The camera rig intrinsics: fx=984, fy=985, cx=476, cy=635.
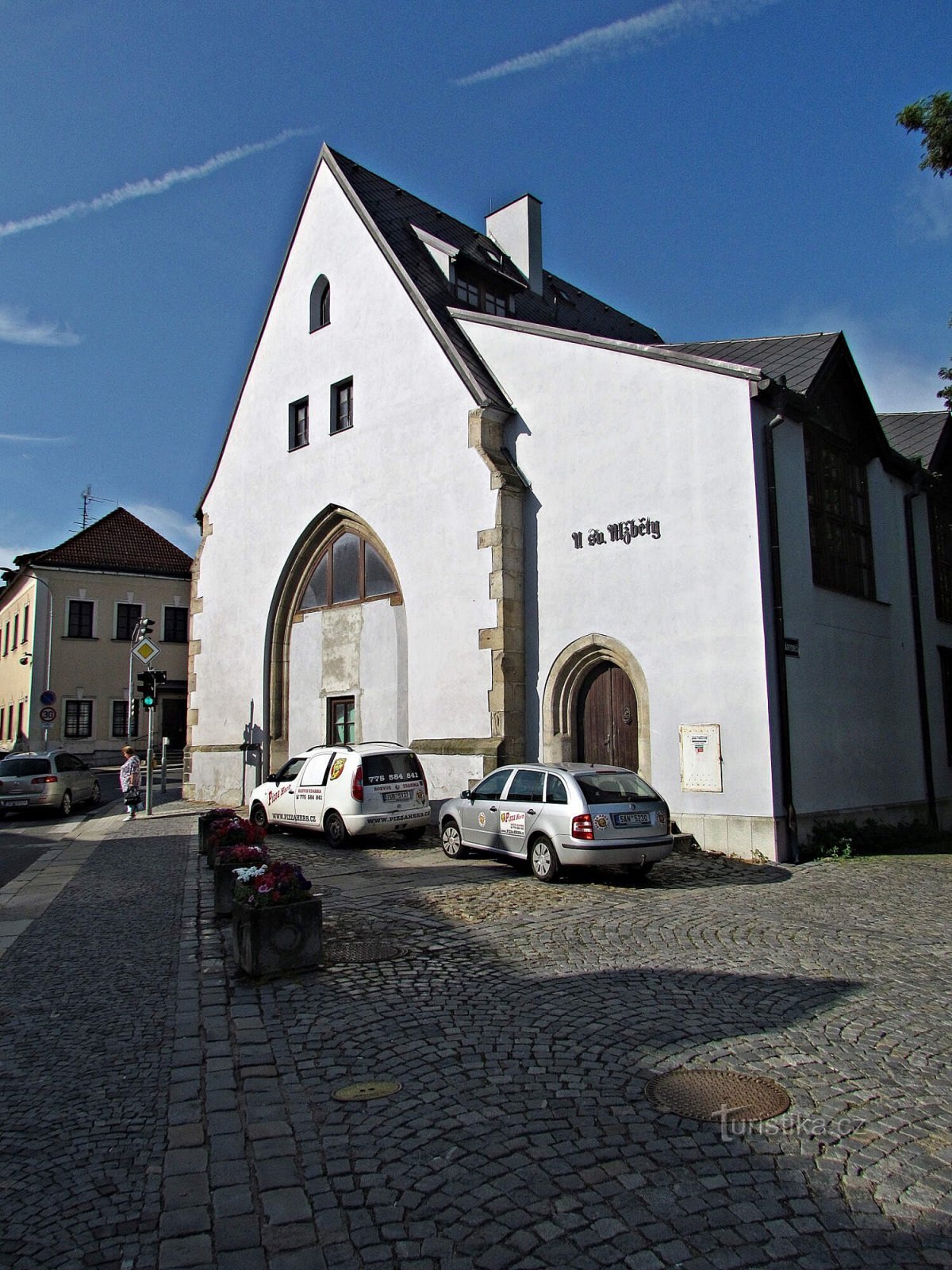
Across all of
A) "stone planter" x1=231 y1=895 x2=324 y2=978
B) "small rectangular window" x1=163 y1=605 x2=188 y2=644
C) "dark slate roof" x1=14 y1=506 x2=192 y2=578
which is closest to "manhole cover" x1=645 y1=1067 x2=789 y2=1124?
"stone planter" x1=231 y1=895 x2=324 y2=978

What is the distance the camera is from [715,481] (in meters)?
14.9

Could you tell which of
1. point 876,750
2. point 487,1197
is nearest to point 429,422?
point 876,750

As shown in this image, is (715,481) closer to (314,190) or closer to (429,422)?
(429,422)

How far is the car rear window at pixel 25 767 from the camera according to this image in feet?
78.9

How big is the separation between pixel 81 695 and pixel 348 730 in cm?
2851

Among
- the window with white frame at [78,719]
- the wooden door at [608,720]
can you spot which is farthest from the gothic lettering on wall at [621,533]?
the window with white frame at [78,719]

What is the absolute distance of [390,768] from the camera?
1600cm

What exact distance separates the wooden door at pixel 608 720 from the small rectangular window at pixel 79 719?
115ft

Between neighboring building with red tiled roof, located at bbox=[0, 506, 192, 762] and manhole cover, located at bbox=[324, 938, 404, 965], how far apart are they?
1464 inches

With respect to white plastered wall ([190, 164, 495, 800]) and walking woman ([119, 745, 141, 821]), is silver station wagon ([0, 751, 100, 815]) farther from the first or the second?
white plastered wall ([190, 164, 495, 800])

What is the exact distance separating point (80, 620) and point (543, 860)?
131ft

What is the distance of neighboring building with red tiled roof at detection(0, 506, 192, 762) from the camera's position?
45.6m

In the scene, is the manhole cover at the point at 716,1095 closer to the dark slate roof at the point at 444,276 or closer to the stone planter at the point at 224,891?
the stone planter at the point at 224,891

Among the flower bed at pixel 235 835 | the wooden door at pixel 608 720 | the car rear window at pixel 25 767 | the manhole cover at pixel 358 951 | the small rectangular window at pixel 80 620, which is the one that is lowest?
the manhole cover at pixel 358 951
